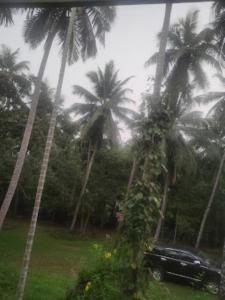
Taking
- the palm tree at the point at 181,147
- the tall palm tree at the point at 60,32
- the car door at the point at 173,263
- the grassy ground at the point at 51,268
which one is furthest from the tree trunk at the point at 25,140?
the palm tree at the point at 181,147

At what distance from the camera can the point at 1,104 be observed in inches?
662

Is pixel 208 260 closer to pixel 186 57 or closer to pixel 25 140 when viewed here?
pixel 25 140

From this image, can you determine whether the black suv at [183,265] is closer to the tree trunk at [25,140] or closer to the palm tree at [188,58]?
the tree trunk at [25,140]

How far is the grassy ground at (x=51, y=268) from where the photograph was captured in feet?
30.0

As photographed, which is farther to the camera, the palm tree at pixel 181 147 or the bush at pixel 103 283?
the palm tree at pixel 181 147

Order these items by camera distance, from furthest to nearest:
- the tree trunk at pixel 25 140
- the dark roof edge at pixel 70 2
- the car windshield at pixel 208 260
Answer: the car windshield at pixel 208 260 < the tree trunk at pixel 25 140 < the dark roof edge at pixel 70 2

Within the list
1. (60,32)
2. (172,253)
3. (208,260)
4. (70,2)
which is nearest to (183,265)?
(172,253)

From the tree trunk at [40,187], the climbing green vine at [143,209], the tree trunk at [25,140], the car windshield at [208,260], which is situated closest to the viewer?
the climbing green vine at [143,209]

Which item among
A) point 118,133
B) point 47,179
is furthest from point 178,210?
point 47,179

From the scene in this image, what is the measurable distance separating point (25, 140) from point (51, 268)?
206 inches

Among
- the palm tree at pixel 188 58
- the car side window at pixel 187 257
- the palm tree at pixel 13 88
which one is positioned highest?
the palm tree at pixel 188 58

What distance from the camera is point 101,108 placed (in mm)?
25781

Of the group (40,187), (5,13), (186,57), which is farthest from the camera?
(186,57)

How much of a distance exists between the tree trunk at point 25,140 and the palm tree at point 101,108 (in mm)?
11059
